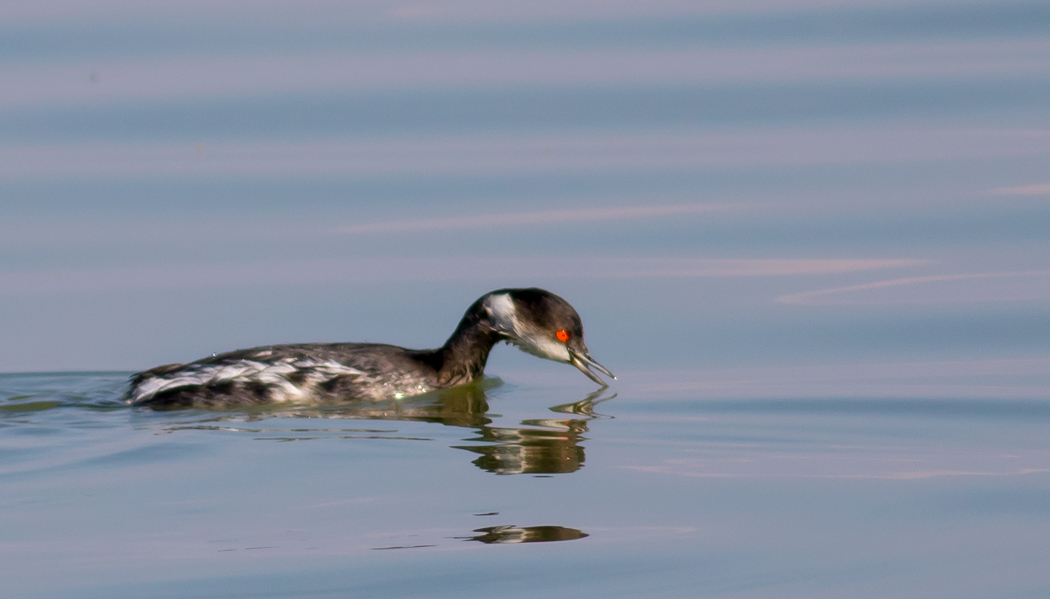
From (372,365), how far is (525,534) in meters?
3.39

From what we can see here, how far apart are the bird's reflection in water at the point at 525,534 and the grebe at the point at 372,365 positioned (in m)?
3.01

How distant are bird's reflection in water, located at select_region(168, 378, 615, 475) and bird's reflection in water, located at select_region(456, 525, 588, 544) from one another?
3.31 feet

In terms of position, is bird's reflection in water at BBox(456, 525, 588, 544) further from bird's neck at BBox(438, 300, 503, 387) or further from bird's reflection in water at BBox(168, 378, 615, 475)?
bird's neck at BBox(438, 300, 503, 387)

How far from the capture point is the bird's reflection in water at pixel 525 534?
22.0 ft

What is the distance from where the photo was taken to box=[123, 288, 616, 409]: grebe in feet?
31.8

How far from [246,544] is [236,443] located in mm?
1870

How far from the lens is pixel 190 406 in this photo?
9.63 m

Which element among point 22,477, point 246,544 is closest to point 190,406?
point 22,477

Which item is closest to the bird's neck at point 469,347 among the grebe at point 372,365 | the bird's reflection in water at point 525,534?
the grebe at point 372,365

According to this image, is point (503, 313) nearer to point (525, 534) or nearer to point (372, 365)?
point (372, 365)

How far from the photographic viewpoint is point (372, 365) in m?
10.0

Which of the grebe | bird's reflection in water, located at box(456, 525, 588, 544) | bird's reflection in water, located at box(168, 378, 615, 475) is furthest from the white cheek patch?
bird's reflection in water, located at box(456, 525, 588, 544)

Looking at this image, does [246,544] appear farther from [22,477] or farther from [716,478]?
[716,478]

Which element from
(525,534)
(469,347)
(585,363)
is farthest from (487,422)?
(525,534)
